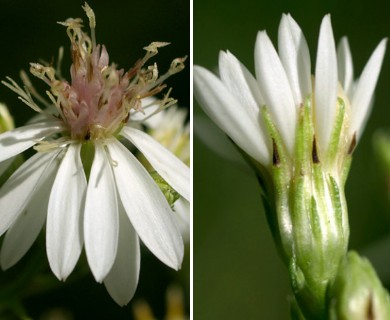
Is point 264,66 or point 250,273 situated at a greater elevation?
point 264,66

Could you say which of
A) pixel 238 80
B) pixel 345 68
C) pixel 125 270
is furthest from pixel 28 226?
pixel 345 68

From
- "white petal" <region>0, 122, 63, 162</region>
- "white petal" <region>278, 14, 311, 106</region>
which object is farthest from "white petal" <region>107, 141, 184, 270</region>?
"white petal" <region>278, 14, 311, 106</region>

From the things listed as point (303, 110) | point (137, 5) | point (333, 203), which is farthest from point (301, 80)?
point (137, 5)

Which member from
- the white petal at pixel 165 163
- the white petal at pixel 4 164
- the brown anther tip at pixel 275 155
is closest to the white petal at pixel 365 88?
the brown anther tip at pixel 275 155

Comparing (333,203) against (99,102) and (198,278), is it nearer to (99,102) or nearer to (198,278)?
(99,102)

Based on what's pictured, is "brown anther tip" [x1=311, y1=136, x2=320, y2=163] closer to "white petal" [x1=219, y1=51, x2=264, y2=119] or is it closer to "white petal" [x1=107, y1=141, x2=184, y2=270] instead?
"white petal" [x1=219, y1=51, x2=264, y2=119]

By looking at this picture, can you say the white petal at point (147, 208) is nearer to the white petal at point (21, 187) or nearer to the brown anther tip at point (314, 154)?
the white petal at point (21, 187)
